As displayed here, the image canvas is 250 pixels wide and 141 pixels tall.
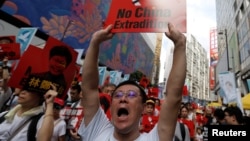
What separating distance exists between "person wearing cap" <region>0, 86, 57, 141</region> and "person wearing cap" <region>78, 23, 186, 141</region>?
388 millimetres

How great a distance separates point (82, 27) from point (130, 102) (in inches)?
655

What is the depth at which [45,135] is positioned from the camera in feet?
7.45

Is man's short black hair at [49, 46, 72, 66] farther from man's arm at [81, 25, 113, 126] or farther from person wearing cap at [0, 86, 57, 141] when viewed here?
man's arm at [81, 25, 113, 126]

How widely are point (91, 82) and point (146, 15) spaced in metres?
0.86

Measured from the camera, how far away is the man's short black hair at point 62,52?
3.49 metres

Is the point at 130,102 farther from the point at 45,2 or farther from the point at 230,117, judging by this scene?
the point at 45,2

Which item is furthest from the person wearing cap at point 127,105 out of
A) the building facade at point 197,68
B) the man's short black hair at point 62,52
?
the building facade at point 197,68

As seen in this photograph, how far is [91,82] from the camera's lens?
217 centimetres

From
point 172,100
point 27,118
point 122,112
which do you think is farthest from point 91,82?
point 27,118

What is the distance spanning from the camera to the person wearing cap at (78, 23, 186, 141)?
188 centimetres

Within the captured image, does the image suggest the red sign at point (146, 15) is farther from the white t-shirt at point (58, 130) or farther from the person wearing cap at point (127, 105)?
the white t-shirt at point (58, 130)

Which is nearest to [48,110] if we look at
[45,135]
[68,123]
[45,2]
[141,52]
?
[45,135]

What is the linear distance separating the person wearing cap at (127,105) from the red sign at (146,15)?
9.3 inches

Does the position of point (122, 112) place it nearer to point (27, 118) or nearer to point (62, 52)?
point (27, 118)
